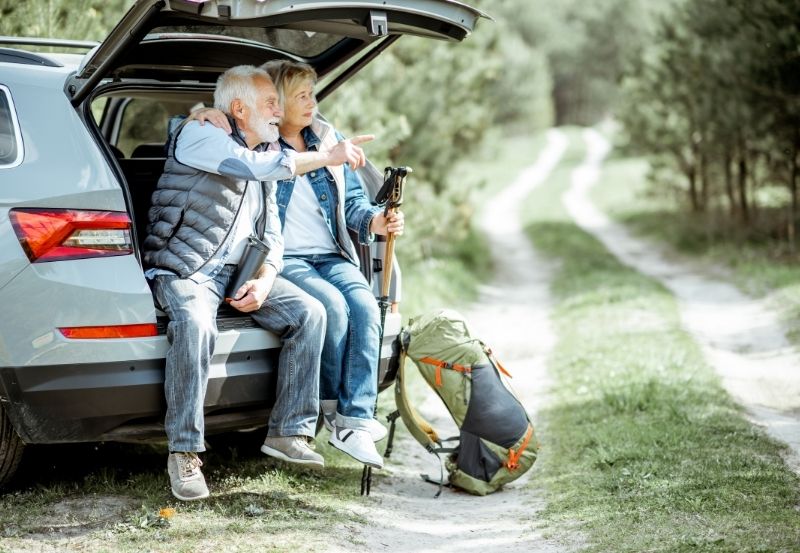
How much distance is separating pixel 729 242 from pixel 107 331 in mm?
15711

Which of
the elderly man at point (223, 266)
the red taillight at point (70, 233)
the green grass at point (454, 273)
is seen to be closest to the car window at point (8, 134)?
the red taillight at point (70, 233)

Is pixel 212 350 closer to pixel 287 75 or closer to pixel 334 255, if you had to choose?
pixel 334 255

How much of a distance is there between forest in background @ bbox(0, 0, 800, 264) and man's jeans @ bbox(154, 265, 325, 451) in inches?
147

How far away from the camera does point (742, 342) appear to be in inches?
377

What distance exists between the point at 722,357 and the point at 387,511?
504cm

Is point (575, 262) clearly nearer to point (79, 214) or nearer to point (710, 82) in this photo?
A: point (710, 82)

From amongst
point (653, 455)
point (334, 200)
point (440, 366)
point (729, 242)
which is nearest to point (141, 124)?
point (334, 200)

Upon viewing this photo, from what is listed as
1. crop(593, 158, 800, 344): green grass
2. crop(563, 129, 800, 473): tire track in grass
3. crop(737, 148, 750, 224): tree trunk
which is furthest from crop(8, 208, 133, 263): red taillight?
crop(737, 148, 750, 224): tree trunk

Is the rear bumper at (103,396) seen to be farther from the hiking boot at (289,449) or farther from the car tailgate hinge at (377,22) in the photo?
the car tailgate hinge at (377,22)

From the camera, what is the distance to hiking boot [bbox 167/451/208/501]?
165 inches

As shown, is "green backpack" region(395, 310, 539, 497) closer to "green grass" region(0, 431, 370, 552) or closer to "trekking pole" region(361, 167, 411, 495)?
"trekking pole" region(361, 167, 411, 495)

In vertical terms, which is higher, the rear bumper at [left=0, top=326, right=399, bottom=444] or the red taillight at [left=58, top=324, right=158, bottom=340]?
the red taillight at [left=58, top=324, right=158, bottom=340]

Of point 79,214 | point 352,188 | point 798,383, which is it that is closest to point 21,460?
point 79,214

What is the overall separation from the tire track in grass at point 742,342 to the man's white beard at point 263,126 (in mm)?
3175
